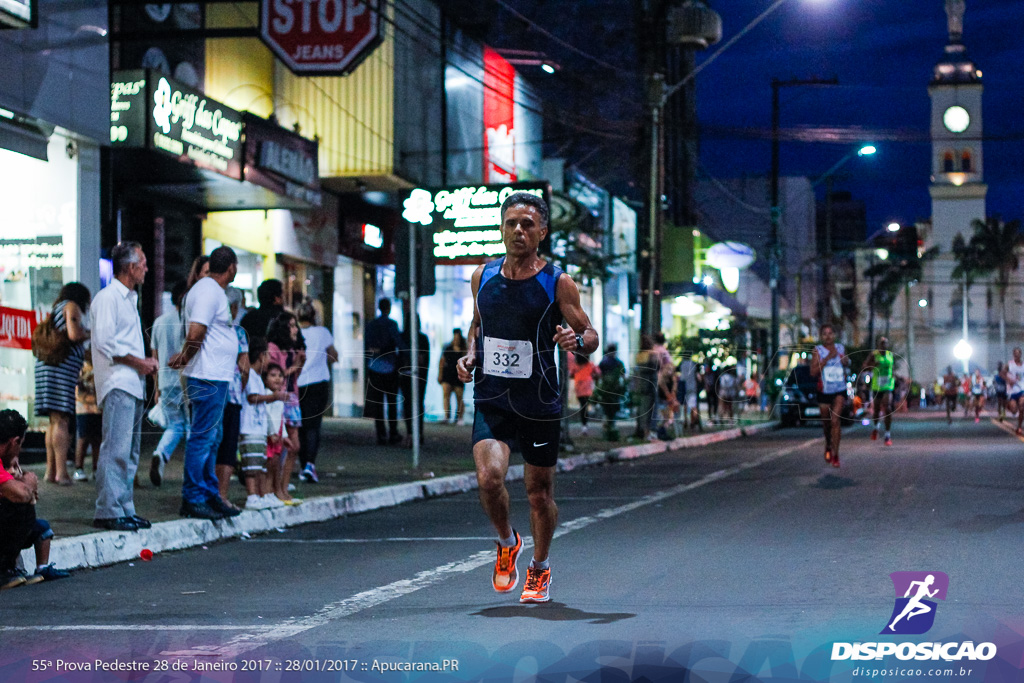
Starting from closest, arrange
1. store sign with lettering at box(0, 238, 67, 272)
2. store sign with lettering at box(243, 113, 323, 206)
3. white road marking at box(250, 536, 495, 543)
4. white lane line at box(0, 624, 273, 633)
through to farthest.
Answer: white lane line at box(0, 624, 273, 633) < white road marking at box(250, 536, 495, 543) < store sign with lettering at box(0, 238, 67, 272) < store sign with lettering at box(243, 113, 323, 206)

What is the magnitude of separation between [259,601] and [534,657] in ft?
7.32

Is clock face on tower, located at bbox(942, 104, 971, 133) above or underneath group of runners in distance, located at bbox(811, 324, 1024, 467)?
above

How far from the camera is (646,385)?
24.8 metres

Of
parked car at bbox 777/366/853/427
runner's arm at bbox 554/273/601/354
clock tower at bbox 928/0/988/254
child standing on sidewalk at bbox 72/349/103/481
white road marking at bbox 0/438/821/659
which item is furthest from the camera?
clock tower at bbox 928/0/988/254

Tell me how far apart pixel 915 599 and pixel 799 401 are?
31087 millimetres

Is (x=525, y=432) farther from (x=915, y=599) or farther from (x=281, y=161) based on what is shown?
(x=281, y=161)

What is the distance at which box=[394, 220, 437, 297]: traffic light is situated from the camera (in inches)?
604

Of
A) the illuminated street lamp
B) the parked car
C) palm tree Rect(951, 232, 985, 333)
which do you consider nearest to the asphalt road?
the parked car

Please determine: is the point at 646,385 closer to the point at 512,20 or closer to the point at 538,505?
the point at 538,505

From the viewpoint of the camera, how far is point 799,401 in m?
37.0

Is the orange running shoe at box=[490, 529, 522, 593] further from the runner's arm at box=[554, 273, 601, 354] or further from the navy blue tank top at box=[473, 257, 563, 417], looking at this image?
the runner's arm at box=[554, 273, 601, 354]

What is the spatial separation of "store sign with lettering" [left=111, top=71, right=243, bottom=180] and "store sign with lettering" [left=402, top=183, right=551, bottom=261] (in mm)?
3387

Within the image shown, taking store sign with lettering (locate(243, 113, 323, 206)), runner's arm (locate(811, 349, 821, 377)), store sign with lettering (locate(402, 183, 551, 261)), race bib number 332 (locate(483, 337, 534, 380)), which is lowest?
runner's arm (locate(811, 349, 821, 377))

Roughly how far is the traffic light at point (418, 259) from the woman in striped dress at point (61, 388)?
400 centimetres
